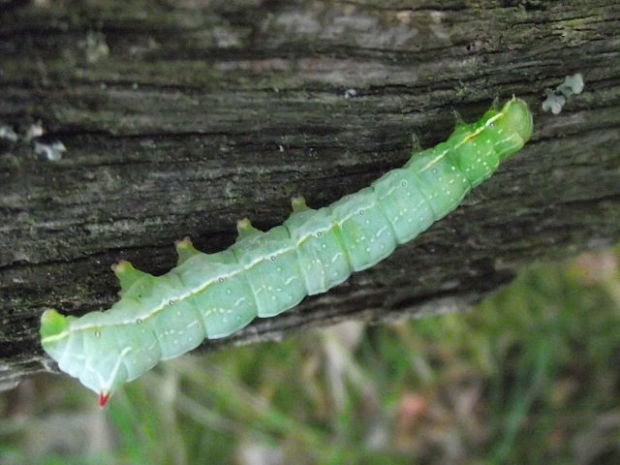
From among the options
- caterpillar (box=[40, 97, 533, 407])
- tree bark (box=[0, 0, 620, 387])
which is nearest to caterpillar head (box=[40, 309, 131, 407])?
caterpillar (box=[40, 97, 533, 407])

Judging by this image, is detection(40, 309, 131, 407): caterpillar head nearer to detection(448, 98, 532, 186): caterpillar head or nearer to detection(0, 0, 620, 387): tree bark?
detection(0, 0, 620, 387): tree bark

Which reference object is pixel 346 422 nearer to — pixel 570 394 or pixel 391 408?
pixel 391 408

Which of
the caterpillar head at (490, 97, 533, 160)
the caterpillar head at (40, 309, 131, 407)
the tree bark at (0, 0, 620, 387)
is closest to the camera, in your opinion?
the tree bark at (0, 0, 620, 387)

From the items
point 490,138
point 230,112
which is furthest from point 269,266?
point 490,138

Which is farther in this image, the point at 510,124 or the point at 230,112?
the point at 510,124

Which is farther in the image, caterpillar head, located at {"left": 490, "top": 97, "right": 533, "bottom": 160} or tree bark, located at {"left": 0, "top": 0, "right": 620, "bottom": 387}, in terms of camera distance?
caterpillar head, located at {"left": 490, "top": 97, "right": 533, "bottom": 160}

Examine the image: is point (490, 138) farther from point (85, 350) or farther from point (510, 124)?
point (85, 350)
